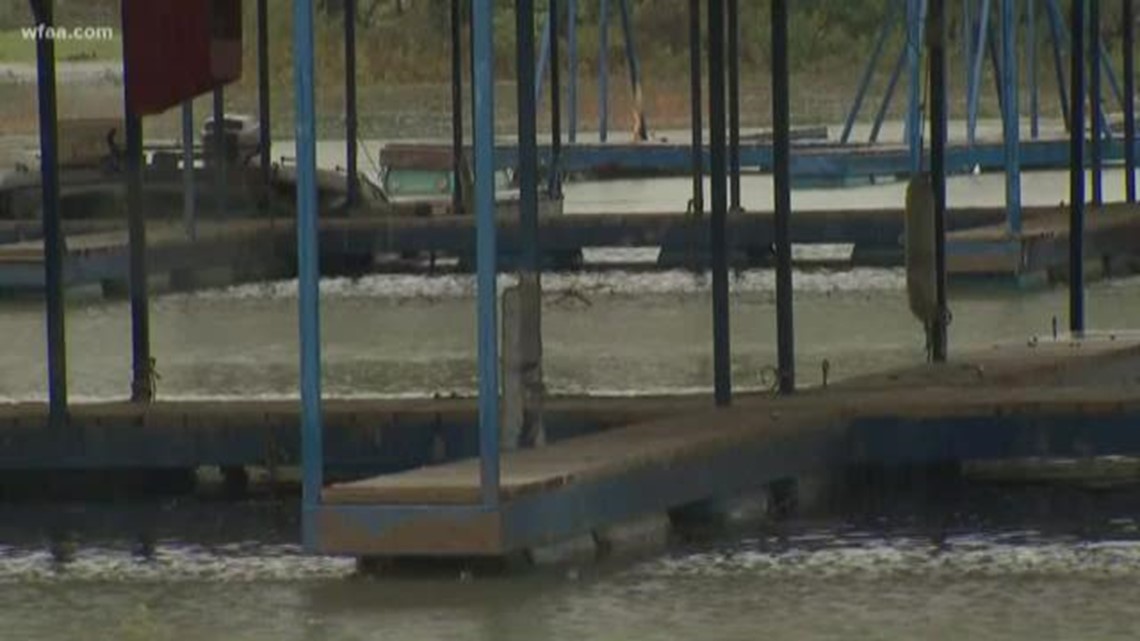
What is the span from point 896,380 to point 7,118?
136 feet

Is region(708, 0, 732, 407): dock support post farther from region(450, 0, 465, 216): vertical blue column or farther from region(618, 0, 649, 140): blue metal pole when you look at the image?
region(618, 0, 649, 140): blue metal pole

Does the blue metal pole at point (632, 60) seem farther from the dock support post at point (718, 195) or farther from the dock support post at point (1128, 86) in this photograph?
the dock support post at point (718, 195)

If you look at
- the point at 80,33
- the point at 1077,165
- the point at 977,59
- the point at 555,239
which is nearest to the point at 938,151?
the point at 1077,165

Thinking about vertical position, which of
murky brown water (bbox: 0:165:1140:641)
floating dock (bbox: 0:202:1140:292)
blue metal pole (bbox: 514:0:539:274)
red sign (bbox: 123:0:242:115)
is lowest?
Result: murky brown water (bbox: 0:165:1140:641)

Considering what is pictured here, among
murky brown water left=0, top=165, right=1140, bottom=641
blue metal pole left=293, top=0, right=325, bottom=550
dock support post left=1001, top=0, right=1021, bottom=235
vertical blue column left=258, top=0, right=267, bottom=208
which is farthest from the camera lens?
vertical blue column left=258, top=0, right=267, bottom=208

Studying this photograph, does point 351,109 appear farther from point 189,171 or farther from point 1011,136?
point 1011,136

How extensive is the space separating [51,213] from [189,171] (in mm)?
11789

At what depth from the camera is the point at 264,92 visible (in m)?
31.5

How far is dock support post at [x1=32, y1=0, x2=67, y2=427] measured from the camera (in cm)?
1695

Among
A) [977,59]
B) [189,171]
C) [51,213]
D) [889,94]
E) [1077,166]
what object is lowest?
[51,213]

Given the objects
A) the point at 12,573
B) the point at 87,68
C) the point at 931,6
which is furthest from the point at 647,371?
the point at 87,68

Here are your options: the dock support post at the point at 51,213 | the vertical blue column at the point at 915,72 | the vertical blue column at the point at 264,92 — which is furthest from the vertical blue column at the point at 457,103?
the dock support post at the point at 51,213

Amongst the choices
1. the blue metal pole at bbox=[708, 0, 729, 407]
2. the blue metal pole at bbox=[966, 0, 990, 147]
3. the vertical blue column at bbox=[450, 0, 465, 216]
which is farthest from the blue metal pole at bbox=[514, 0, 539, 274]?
the blue metal pole at bbox=[966, 0, 990, 147]

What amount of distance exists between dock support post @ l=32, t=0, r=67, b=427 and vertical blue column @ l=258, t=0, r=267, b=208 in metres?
11.5
